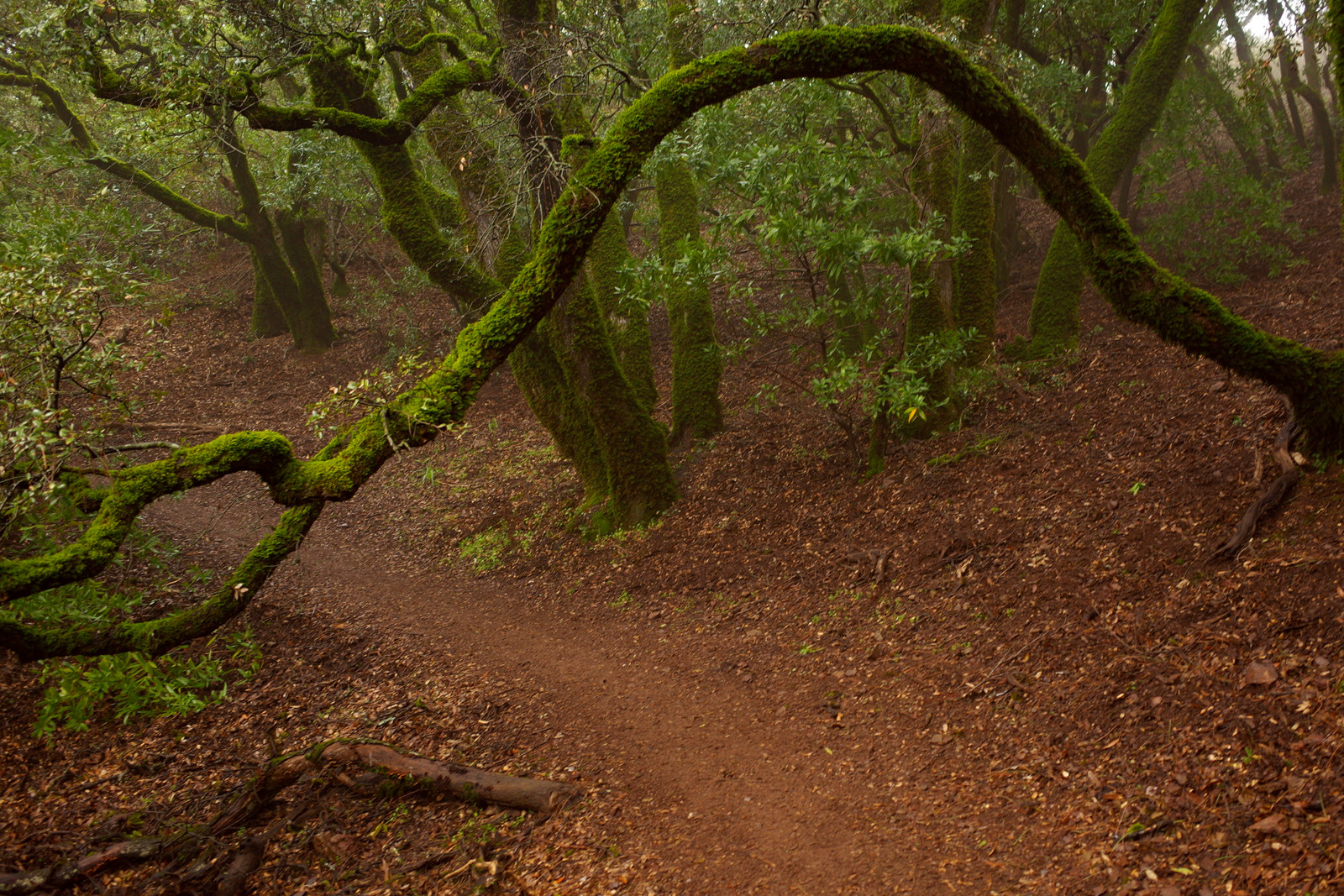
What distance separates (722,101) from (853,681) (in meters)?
4.37

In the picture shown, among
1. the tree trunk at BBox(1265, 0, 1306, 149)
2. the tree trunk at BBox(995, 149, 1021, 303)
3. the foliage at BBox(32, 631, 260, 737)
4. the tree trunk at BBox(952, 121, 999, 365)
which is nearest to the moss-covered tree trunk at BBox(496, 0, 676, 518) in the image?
the tree trunk at BBox(952, 121, 999, 365)

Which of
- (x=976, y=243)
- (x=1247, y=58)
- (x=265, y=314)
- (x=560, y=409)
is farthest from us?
(x=265, y=314)

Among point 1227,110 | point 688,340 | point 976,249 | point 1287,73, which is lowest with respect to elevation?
point 688,340

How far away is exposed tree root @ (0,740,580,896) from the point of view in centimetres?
477

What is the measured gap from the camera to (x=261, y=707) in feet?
23.5

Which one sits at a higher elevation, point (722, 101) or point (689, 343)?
point (722, 101)

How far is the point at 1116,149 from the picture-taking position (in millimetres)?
10781

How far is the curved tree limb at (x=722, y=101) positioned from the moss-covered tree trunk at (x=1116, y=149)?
5069mm

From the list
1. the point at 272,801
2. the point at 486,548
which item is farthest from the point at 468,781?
the point at 486,548

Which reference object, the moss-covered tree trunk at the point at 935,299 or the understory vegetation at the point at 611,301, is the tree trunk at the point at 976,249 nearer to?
the understory vegetation at the point at 611,301

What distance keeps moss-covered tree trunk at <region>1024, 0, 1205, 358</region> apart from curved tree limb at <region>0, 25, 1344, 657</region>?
5069 mm

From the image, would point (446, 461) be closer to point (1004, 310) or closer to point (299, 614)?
point (299, 614)

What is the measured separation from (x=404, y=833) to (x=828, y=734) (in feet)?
9.78

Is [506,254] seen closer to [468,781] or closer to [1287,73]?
[468,781]
